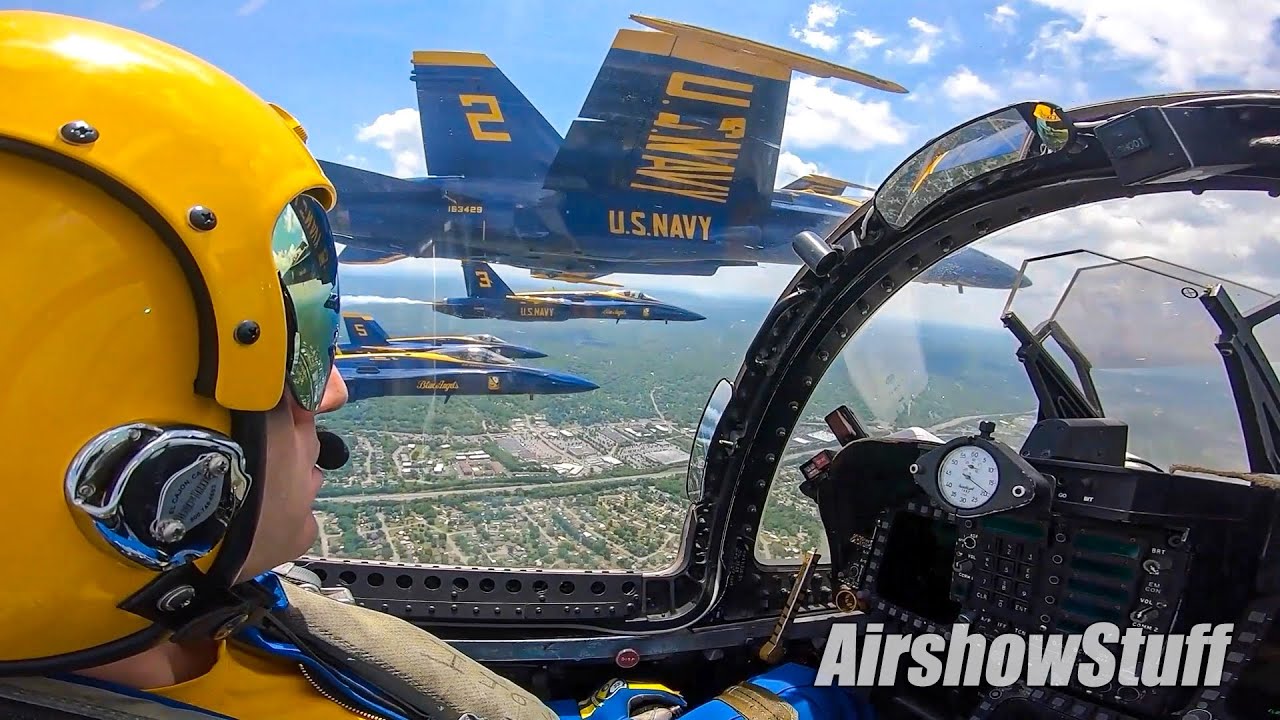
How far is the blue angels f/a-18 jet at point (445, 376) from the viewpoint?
381 inches

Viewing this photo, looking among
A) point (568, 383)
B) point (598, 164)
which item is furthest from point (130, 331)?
point (598, 164)

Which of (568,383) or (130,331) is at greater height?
(130,331)

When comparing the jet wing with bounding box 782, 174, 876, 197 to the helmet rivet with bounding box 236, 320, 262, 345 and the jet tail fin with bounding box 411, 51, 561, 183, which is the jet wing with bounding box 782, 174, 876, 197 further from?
the helmet rivet with bounding box 236, 320, 262, 345

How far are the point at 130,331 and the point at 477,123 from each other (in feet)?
33.5

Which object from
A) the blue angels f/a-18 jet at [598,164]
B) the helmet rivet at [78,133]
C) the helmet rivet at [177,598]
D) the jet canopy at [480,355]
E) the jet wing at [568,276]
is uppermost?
the blue angels f/a-18 jet at [598,164]

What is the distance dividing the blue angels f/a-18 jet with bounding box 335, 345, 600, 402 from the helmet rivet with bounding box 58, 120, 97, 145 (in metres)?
9.26

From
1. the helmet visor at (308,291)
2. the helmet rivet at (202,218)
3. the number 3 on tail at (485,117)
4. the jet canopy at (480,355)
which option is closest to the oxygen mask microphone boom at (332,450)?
the helmet visor at (308,291)

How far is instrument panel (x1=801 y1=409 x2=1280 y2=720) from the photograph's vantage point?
1687mm

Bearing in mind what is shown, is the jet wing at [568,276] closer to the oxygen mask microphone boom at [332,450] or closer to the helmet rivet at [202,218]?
the oxygen mask microphone boom at [332,450]

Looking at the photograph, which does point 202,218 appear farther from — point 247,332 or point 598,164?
point 598,164

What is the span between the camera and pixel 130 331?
70 centimetres

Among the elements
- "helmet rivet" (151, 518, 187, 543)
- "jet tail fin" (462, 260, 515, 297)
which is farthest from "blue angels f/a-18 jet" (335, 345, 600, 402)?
"helmet rivet" (151, 518, 187, 543)

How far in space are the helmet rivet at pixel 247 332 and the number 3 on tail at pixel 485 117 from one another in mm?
10072

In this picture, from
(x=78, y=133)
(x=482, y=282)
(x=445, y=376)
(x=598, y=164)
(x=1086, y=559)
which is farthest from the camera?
(x=482, y=282)
